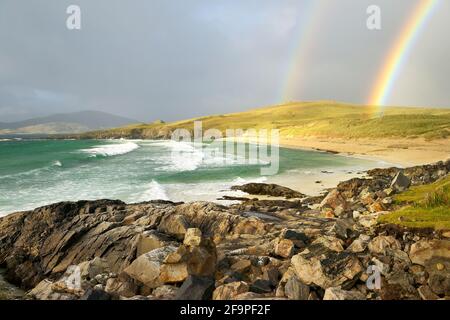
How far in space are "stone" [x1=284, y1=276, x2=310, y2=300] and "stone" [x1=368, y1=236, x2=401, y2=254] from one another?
3.22 meters

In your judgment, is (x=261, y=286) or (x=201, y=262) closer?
(x=261, y=286)

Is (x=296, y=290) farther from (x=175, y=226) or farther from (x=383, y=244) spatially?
(x=175, y=226)

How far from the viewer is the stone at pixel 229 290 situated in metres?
8.59

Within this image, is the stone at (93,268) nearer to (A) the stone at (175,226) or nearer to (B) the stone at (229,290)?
(A) the stone at (175,226)

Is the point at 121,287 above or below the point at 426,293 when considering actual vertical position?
below

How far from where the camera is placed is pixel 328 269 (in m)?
9.29

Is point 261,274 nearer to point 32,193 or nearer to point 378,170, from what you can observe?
point 32,193

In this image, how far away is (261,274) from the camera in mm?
10148

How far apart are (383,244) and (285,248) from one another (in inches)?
113

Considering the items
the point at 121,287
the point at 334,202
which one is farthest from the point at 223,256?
the point at 334,202

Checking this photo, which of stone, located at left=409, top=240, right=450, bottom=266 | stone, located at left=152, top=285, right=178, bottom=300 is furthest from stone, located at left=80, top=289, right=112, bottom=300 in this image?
stone, located at left=409, top=240, right=450, bottom=266

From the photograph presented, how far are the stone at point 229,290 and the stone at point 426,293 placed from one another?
4.11 meters

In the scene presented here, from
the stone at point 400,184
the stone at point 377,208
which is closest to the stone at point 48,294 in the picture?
the stone at point 377,208

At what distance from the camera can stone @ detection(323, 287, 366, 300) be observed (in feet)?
25.8
